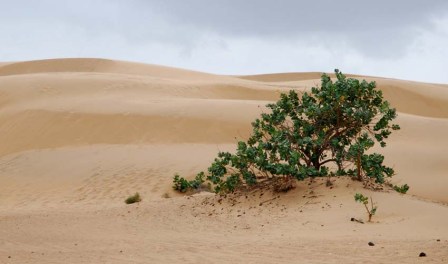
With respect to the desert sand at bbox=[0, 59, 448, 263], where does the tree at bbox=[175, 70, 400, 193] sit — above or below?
above

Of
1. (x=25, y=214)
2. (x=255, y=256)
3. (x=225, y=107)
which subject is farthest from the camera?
(x=225, y=107)

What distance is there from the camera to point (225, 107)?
→ 2520 centimetres

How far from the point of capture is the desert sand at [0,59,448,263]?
8.41 m

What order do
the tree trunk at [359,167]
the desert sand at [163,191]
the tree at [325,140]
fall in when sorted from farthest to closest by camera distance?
the tree at [325,140], the tree trunk at [359,167], the desert sand at [163,191]

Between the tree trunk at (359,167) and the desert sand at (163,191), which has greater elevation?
the tree trunk at (359,167)

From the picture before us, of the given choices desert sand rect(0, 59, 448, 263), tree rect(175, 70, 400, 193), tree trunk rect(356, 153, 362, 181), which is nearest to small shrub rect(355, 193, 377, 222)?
desert sand rect(0, 59, 448, 263)

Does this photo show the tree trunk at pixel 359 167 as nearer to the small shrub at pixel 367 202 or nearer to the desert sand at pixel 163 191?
the desert sand at pixel 163 191

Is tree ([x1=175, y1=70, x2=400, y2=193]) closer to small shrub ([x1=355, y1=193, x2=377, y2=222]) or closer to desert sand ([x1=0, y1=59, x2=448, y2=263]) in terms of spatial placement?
desert sand ([x1=0, y1=59, x2=448, y2=263])

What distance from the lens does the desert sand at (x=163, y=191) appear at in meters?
8.41

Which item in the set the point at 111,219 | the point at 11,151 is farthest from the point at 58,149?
the point at 111,219

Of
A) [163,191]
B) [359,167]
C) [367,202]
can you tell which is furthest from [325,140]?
[163,191]

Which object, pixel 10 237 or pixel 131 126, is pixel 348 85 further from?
pixel 131 126

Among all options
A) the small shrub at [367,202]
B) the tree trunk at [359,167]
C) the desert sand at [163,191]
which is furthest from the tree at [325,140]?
the small shrub at [367,202]

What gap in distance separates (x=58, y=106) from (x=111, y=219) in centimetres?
1508
